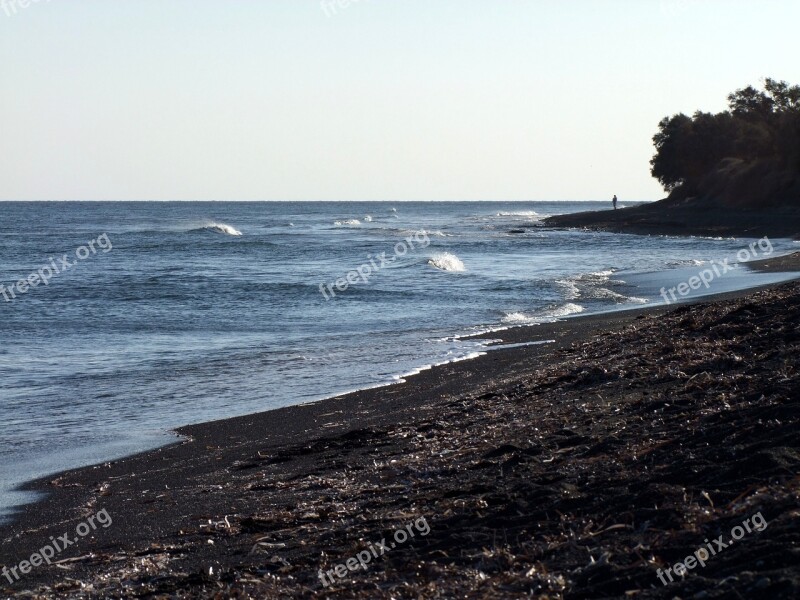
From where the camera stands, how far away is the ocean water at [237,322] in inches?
444

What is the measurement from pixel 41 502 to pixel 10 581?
206cm

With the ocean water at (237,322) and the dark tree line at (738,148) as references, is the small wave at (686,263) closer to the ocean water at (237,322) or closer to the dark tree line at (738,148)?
the ocean water at (237,322)

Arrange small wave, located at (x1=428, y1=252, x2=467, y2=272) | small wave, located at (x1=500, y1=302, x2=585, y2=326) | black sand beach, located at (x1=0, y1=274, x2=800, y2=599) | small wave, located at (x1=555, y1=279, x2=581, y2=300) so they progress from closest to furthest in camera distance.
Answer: black sand beach, located at (x1=0, y1=274, x2=800, y2=599) < small wave, located at (x1=500, y1=302, x2=585, y2=326) < small wave, located at (x1=555, y1=279, x2=581, y2=300) < small wave, located at (x1=428, y1=252, x2=467, y2=272)

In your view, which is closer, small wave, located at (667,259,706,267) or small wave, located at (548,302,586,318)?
small wave, located at (548,302,586,318)

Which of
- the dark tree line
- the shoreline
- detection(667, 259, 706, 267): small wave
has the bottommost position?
the shoreline

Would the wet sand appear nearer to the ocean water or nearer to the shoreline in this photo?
the ocean water

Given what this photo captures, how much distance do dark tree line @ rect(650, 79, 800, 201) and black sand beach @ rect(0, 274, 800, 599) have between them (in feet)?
199

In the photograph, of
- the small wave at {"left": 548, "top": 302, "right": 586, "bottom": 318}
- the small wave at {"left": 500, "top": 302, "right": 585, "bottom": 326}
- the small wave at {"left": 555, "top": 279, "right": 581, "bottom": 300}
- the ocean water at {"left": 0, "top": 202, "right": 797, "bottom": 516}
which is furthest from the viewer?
the small wave at {"left": 555, "top": 279, "right": 581, "bottom": 300}

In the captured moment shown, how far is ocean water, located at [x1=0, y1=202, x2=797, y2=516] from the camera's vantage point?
11287mm

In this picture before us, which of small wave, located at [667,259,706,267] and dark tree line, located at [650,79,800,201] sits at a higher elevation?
dark tree line, located at [650,79,800,201]

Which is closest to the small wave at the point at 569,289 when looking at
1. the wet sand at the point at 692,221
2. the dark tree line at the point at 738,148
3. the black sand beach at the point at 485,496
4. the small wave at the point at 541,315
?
the small wave at the point at 541,315

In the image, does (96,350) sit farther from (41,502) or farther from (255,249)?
(255,249)

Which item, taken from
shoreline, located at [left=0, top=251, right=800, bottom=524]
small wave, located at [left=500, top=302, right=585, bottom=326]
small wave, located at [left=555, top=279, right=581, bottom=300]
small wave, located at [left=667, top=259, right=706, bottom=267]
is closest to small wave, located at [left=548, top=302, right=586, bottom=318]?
small wave, located at [left=500, top=302, right=585, bottom=326]

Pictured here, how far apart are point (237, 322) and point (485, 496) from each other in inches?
614
